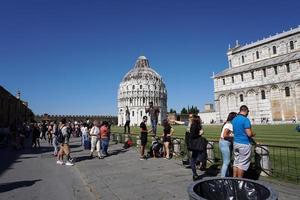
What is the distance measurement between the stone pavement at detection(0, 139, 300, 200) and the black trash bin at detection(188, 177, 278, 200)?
2.92 meters

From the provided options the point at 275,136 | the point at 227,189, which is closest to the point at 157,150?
the point at 227,189

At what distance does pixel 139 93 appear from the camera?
152000 millimetres

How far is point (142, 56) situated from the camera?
545ft

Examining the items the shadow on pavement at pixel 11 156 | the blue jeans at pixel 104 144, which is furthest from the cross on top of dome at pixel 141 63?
the blue jeans at pixel 104 144

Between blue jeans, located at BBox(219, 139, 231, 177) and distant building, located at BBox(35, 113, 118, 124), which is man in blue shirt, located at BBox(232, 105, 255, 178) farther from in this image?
distant building, located at BBox(35, 113, 118, 124)

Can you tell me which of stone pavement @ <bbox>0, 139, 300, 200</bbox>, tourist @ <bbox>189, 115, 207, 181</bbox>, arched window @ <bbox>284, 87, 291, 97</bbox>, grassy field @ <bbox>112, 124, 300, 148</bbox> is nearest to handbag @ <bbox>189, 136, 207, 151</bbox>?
tourist @ <bbox>189, 115, 207, 181</bbox>

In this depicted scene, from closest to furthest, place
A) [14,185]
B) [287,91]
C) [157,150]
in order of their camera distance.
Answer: [14,185] < [157,150] < [287,91]

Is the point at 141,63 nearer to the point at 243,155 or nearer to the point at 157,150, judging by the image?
the point at 157,150

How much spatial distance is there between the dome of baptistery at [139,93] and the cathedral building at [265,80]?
273ft

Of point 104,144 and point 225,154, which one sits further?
point 104,144

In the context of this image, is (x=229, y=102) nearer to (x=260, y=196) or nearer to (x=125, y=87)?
(x=260, y=196)

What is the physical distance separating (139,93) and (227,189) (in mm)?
148026

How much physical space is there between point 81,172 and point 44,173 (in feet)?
4.56

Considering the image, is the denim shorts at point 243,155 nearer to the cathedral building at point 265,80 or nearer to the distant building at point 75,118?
the cathedral building at point 265,80
